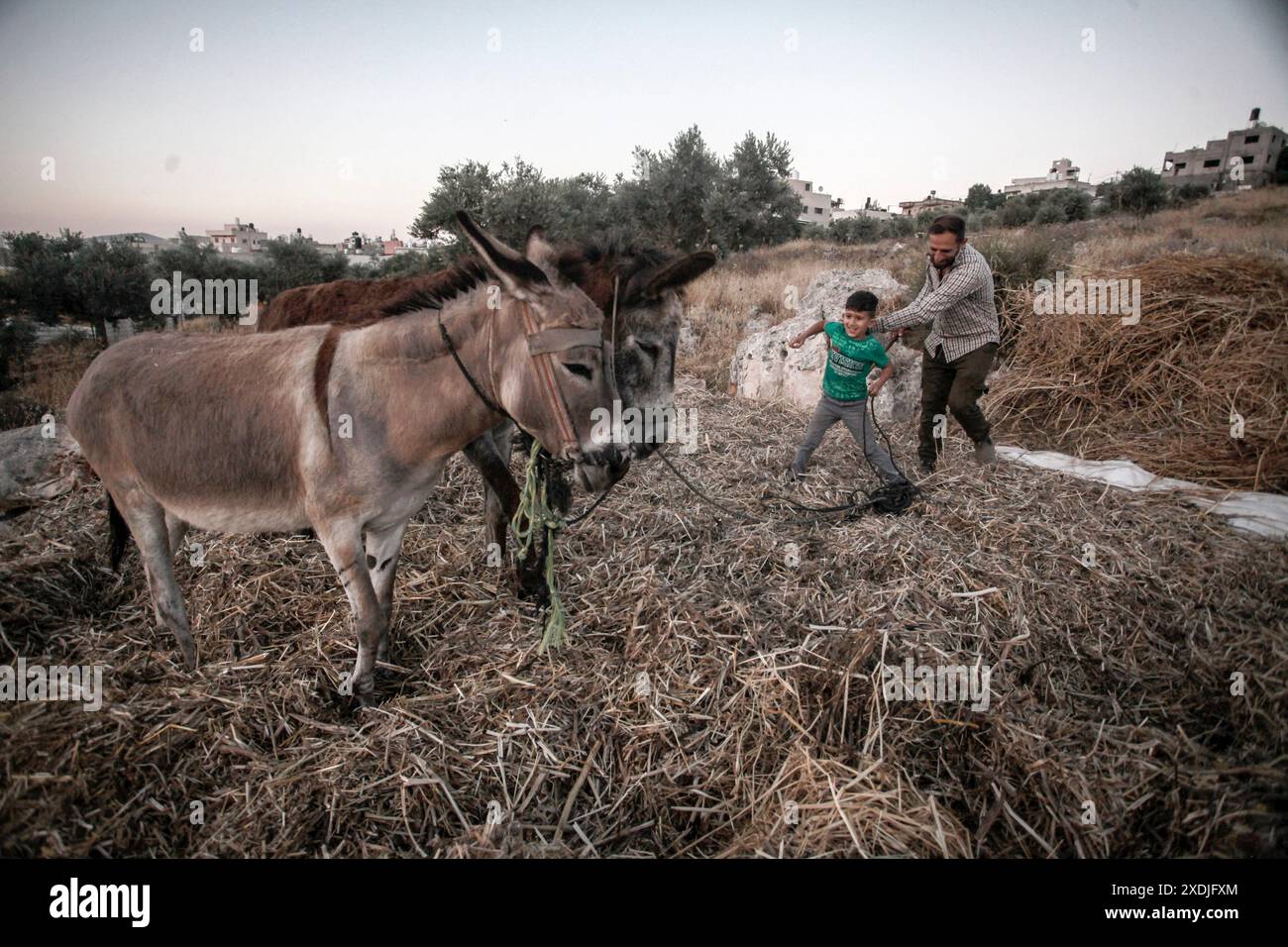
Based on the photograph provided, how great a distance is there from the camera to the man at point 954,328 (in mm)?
5043

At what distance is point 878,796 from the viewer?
244 centimetres

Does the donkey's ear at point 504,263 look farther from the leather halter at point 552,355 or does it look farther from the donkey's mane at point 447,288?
the donkey's mane at point 447,288

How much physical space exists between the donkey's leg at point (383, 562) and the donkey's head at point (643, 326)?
61.5 inches

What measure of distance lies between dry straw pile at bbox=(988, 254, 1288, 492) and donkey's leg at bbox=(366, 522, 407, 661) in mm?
6977

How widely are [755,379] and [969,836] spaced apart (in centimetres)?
784

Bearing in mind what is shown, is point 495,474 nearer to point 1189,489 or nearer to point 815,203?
point 1189,489

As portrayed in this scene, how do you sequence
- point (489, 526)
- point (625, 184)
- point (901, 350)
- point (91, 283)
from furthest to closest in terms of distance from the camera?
point (625, 184) < point (91, 283) < point (901, 350) < point (489, 526)

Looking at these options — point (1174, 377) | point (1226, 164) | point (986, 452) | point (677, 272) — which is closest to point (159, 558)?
point (677, 272)

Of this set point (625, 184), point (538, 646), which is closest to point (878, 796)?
point (538, 646)

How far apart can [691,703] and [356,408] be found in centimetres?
235

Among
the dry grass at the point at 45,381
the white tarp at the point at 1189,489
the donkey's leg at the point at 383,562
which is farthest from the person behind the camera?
the dry grass at the point at 45,381

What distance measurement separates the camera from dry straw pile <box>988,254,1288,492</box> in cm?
537

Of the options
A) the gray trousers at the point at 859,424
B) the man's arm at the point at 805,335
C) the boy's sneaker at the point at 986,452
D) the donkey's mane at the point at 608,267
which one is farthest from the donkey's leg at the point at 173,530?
the boy's sneaker at the point at 986,452
